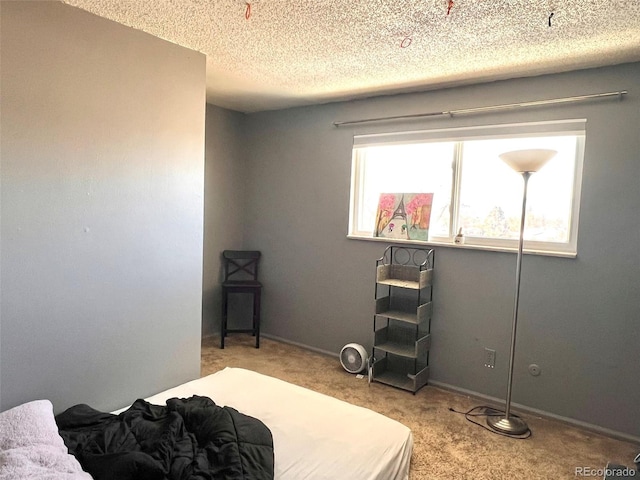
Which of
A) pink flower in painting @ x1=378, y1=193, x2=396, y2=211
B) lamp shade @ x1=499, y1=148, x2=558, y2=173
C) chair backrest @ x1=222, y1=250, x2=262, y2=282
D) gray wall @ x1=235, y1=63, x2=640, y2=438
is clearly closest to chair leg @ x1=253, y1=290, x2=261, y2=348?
gray wall @ x1=235, y1=63, x2=640, y2=438

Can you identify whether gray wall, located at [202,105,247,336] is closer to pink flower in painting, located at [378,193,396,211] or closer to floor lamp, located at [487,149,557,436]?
pink flower in painting, located at [378,193,396,211]

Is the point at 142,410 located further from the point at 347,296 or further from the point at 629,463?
the point at 629,463

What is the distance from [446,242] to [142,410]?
2300 mm

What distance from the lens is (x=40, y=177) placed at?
76.4 inches

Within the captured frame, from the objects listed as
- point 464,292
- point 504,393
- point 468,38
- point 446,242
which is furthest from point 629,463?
point 468,38

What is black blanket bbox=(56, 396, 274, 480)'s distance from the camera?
1.45 meters

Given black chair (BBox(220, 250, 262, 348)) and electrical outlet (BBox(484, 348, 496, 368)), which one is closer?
electrical outlet (BBox(484, 348, 496, 368))

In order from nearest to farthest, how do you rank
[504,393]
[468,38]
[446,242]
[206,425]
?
[206,425] < [468,38] < [504,393] < [446,242]

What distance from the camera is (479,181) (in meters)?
3.08

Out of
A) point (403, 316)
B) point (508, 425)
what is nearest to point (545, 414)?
point (508, 425)

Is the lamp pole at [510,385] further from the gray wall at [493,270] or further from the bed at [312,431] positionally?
the bed at [312,431]

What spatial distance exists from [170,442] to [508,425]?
6.53 feet

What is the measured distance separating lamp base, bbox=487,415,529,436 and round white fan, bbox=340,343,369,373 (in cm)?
98

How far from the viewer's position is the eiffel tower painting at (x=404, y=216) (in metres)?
3.27
